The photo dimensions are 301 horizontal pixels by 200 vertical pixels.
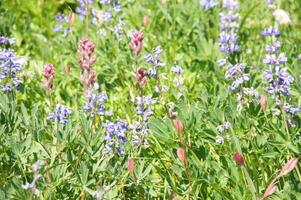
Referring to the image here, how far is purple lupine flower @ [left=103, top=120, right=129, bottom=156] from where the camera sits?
2971mm

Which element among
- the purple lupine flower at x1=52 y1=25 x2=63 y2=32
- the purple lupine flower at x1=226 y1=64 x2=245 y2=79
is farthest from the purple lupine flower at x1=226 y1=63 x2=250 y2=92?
the purple lupine flower at x1=52 y1=25 x2=63 y2=32

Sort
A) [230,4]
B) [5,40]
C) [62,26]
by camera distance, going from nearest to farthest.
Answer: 1. [5,40]
2. [230,4]
3. [62,26]

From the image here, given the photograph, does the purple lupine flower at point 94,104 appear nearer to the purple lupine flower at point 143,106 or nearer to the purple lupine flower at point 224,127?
the purple lupine flower at point 143,106

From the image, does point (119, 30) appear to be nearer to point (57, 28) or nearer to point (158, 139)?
point (57, 28)

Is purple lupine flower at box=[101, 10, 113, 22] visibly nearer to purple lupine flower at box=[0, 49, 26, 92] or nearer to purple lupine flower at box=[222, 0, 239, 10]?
purple lupine flower at box=[222, 0, 239, 10]

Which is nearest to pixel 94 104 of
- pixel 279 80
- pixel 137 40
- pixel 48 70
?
pixel 48 70

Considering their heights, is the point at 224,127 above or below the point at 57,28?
below

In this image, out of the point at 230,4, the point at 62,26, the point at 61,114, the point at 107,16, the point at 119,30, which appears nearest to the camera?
the point at 61,114

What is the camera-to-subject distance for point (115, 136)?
3.01 metres

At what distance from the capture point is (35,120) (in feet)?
10.4

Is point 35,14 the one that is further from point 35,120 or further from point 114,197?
point 114,197

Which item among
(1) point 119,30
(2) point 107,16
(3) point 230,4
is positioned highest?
(3) point 230,4

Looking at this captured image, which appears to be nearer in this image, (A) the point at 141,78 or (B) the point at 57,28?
(A) the point at 141,78

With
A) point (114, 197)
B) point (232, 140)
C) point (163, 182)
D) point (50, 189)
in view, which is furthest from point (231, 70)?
point (50, 189)
